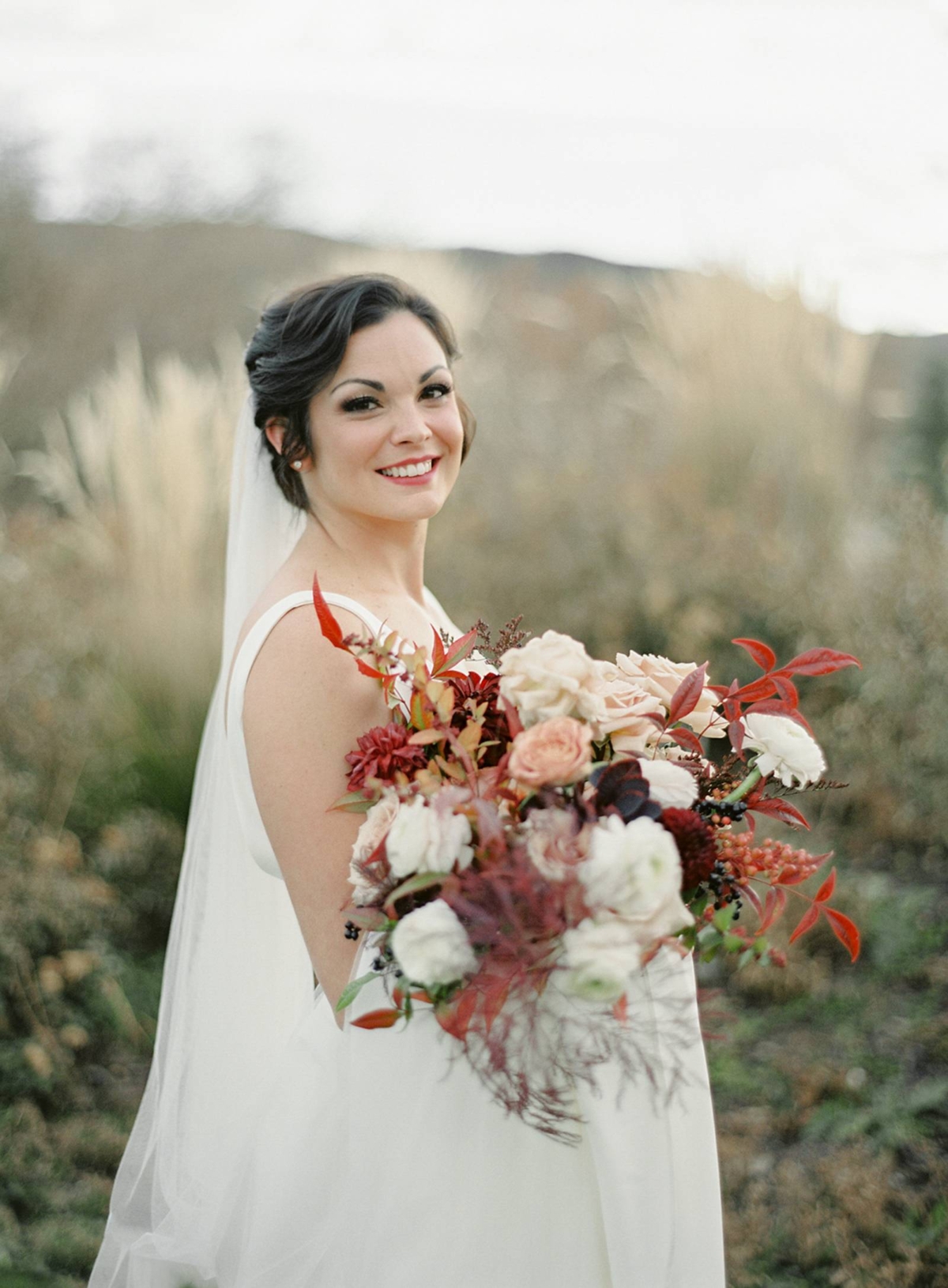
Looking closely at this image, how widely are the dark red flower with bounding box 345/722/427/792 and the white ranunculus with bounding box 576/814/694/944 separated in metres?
0.34

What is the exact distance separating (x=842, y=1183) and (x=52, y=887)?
8.83ft

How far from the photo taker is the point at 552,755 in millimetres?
1300

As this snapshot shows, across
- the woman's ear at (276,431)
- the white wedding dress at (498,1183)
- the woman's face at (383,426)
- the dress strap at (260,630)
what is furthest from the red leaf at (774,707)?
the woman's ear at (276,431)

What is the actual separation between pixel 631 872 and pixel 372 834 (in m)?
0.39

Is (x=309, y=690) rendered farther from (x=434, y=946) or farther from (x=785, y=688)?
(x=785, y=688)

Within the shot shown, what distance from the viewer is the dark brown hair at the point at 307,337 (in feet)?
6.79

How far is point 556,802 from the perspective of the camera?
1358mm

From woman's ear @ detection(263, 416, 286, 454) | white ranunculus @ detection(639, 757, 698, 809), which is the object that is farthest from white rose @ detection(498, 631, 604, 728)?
woman's ear @ detection(263, 416, 286, 454)

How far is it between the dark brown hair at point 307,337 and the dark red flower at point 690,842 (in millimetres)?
1164

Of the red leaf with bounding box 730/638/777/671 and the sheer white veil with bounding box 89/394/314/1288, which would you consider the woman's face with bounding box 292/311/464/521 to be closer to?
the sheer white veil with bounding box 89/394/314/1288

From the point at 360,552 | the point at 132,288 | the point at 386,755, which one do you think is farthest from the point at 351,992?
the point at 132,288

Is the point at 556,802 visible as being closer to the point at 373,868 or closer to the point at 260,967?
the point at 373,868

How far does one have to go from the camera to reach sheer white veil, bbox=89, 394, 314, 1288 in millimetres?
2346

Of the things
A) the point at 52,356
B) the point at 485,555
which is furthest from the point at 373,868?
the point at 52,356
